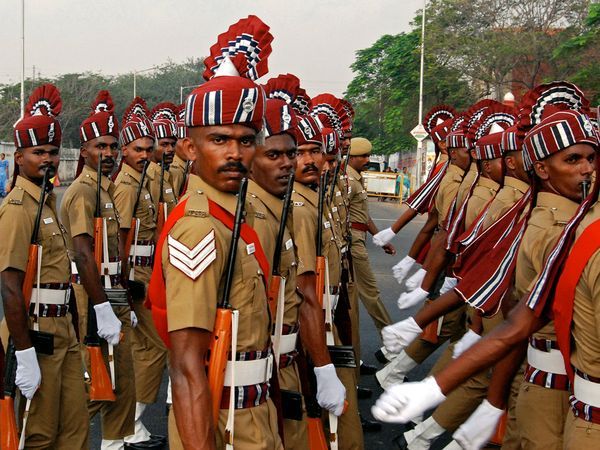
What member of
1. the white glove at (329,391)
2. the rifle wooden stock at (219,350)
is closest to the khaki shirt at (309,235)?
the white glove at (329,391)

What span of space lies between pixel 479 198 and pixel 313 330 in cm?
282

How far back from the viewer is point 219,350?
118 inches

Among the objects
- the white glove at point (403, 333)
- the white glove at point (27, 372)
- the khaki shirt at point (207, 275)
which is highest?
the khaki shirt at point (207, 275)

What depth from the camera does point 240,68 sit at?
12.2 ft

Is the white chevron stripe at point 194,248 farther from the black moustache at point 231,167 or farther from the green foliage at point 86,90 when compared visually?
the green foliage at point 86,90

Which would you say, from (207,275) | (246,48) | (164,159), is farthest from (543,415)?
(164,159)

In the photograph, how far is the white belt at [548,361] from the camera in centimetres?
391

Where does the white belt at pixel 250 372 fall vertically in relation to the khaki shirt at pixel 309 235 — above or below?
below

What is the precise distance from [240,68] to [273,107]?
3.41 ft

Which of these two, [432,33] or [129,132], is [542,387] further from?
[432,33]

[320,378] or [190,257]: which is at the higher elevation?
[190,257]

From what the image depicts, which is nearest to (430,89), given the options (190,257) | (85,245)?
(85,245)

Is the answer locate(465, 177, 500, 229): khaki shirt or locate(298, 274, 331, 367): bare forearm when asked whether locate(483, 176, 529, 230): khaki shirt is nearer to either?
locate(465, 177, 500, 229): khaki shirt

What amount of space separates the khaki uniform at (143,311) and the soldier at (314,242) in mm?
1969
